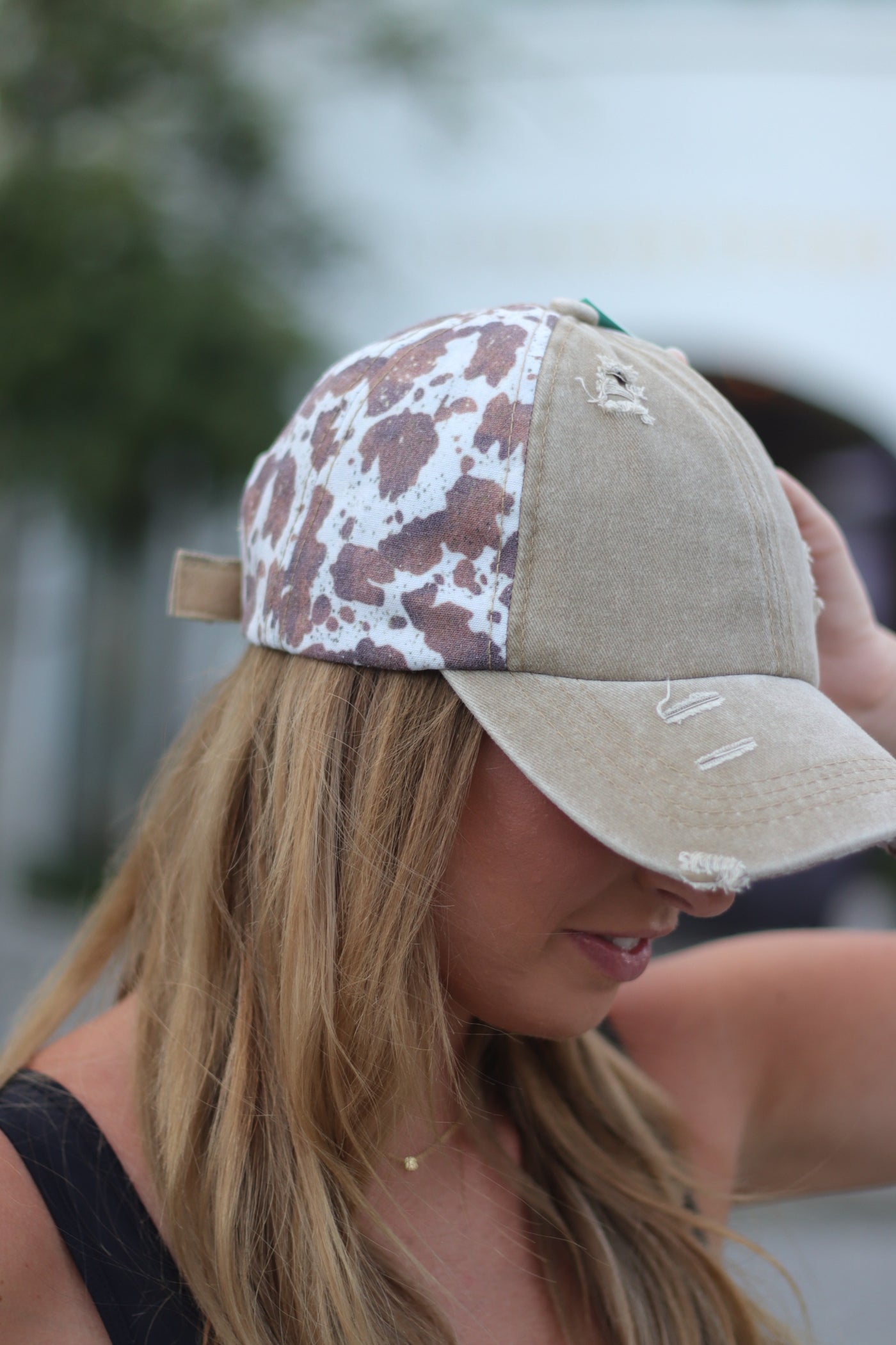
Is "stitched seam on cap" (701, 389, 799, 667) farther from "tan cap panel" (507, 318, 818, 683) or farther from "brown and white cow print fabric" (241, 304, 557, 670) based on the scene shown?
"brown and white cow print fabric" (241, 304, 557, 670)

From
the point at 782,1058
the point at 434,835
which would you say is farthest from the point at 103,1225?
the point at 782,1058

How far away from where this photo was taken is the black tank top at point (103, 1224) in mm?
1066

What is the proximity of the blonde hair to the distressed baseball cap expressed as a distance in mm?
91

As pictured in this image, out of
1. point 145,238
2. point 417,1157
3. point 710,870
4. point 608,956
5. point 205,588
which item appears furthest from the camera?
point 145,238

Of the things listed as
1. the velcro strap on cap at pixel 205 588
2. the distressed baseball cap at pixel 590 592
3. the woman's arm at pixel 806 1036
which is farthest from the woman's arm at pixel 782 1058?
the velcro strap on cap at pixel 205 588

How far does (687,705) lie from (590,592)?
15 centimetres

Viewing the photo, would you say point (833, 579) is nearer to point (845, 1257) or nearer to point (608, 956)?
point (608, 956)

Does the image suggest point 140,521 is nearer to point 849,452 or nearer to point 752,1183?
point 849,452

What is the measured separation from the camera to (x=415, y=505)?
112 centimetres

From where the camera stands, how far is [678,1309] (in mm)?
1354

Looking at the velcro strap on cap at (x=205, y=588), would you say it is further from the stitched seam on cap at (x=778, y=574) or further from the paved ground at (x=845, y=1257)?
the paved ground at (x=845, y=1257)

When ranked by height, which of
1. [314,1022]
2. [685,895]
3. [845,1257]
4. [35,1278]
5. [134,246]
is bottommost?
[845,1257]

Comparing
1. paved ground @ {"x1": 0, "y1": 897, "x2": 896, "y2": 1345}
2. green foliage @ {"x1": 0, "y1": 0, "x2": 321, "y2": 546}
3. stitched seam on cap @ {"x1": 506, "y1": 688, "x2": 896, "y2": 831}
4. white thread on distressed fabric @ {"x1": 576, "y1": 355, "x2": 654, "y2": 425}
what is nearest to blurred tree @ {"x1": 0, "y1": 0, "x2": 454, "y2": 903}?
green foliage @ {"x1": 0, "y1": 0, "x2": 321, "y2": 546}

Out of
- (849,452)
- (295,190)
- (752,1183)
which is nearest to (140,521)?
(295,190)
